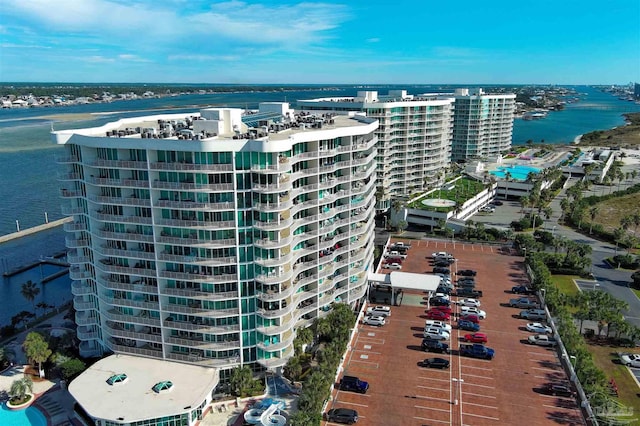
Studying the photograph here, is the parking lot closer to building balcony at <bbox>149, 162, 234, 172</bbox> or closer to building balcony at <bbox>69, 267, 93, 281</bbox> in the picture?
building balcony at <bbox>149, 162, 234, 172</bbox>

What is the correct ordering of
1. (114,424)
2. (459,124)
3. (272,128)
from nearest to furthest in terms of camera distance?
(114,424)
(272,128)
(459,124)

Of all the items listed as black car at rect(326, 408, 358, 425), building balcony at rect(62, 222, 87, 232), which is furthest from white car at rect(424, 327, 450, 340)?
building balcony at rect(62, 222, 87, 232)

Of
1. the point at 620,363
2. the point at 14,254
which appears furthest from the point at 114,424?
the point at 14,254

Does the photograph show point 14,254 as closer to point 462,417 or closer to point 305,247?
point 305,247

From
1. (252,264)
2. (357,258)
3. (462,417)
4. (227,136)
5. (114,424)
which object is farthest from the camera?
(357,258)

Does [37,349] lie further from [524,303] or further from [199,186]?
[524,303]

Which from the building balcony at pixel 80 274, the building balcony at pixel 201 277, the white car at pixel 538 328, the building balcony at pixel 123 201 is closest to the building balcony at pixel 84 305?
the building balcony at pixel 80 274
